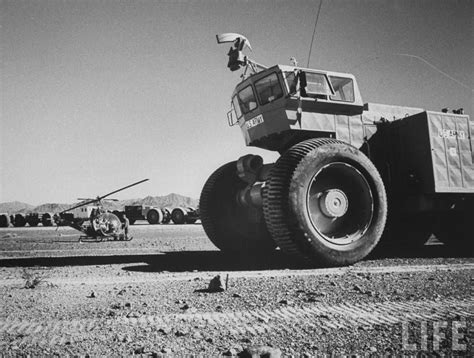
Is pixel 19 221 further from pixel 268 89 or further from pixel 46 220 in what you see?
pixel 268 89

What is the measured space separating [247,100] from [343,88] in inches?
74.7

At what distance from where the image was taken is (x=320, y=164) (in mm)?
4656

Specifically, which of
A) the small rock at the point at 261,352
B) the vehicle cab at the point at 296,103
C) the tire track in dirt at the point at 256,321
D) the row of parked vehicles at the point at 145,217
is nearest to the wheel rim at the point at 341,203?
the vehicle cab at the point at 296,103

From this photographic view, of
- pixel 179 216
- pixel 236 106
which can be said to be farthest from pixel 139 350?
pixel 179 216

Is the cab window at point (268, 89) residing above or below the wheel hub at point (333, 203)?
above

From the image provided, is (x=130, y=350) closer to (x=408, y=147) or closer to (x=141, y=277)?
(x=141, y=277)

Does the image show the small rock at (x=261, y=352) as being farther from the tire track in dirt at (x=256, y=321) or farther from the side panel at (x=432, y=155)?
the side panel at (x=432, y=155)

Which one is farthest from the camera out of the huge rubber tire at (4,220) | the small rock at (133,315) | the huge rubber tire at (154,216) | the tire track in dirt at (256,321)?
the huge rubber tire at (4,220)

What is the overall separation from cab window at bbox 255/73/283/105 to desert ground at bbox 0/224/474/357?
326 centimetres

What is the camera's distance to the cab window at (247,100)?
640 centimetres

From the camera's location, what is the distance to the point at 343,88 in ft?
19.6

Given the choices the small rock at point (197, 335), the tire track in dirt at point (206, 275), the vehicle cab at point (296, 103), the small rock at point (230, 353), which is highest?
the vehicle cab at point (296, 103)

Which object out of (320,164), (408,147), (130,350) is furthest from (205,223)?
(130,350)

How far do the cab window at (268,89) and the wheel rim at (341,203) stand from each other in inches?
67.8
